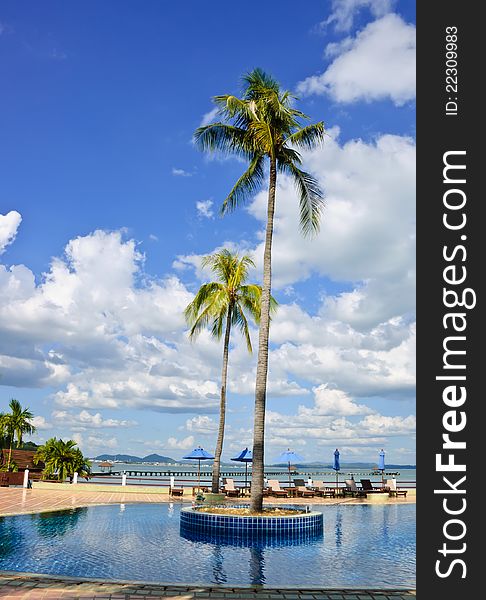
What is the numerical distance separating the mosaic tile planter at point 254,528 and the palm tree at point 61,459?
629 inches

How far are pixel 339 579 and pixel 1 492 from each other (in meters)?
20.4

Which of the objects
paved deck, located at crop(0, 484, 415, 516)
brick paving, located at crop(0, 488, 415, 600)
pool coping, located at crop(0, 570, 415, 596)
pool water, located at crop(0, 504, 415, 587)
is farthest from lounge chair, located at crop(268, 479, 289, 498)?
brick paving, located at crop(0, 488, 415, 600)

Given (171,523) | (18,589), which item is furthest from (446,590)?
(171,523)

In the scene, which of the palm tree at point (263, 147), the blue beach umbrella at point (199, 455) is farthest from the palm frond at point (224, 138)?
the blue beach umbrella at point (199, 455)

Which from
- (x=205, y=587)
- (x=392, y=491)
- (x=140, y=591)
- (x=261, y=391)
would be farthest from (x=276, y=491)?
(x=140, y=591)

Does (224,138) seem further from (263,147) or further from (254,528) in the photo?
(254,528)

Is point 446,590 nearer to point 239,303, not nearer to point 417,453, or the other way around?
point 417,453

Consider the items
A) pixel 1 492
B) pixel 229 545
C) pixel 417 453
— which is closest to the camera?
pixel 417 453

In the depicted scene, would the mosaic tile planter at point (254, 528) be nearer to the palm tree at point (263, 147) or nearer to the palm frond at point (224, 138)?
the palm tree at point (263, 147)

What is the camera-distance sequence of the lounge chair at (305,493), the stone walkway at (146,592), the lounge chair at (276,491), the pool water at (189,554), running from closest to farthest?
the stone walkway at (146,592) → the pool water at (189,554) → the lounge chair at (276,491) → the lounge chair at (305,493)

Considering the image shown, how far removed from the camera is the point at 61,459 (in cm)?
2873

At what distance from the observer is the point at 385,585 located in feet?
28.4

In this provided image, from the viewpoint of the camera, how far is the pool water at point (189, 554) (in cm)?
917

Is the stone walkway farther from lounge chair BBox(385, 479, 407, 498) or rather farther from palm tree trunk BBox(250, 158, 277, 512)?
lounge chair BBox(385, 479, 407, 498)
